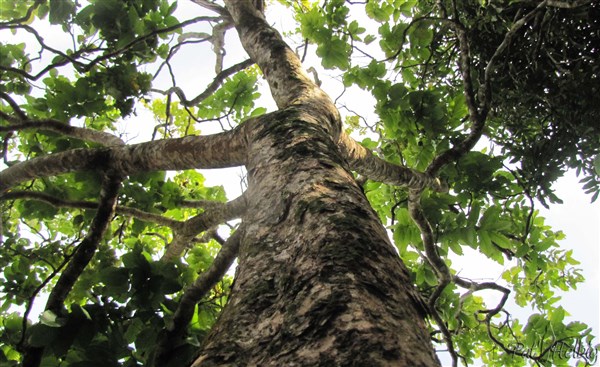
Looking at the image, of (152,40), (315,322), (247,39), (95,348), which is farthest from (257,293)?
(152,40)

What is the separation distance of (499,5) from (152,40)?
116 inches

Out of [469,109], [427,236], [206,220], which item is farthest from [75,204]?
[469,109]

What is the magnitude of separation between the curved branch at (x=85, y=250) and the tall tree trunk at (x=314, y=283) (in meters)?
1.43

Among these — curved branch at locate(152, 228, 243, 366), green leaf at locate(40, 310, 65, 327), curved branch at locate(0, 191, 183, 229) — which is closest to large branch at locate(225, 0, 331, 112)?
curved branch at locate(152, 228, 243, 366)

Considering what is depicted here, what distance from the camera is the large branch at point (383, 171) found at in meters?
2.66

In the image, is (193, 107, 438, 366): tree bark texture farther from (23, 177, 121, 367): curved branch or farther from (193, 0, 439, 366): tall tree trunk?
(23, 177, 121, 367): curved branch

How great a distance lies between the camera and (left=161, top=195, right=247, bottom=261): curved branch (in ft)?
8.93

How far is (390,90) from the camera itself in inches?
140

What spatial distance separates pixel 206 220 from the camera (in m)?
2.92

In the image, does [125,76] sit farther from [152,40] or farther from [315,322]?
[315,322]

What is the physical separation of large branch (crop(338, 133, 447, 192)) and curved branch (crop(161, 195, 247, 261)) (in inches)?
31.1

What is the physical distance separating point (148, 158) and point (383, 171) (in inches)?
62.4

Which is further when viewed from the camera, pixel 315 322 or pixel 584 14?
pixel 584 14

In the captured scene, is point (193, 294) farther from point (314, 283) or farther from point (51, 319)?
point (314, 283)
